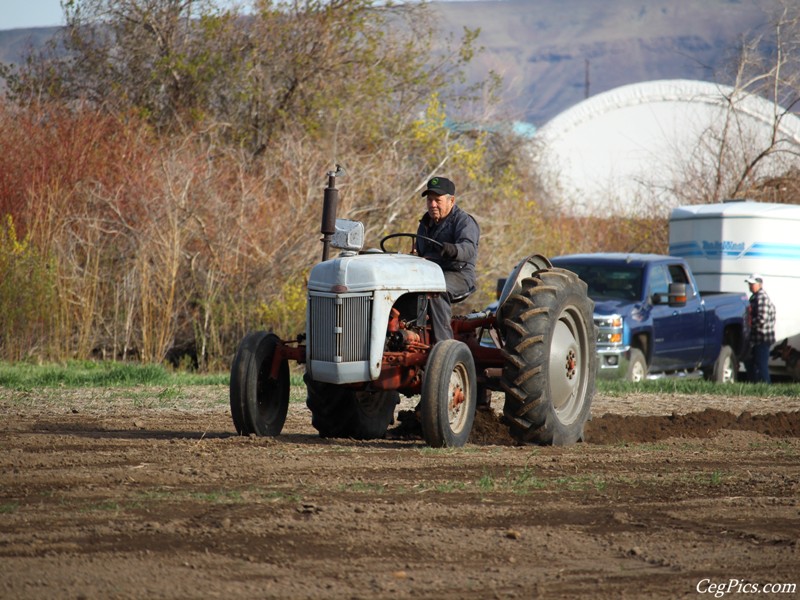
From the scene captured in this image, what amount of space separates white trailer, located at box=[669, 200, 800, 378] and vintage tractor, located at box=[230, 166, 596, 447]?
1117cm

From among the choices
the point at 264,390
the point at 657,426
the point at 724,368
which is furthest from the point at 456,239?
the point at 724,368

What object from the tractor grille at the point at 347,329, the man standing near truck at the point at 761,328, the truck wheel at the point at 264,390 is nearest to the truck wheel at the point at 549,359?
the tractor grille at the point at 347,329

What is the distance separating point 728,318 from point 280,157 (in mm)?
8171

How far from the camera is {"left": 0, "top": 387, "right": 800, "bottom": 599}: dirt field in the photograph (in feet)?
16.5

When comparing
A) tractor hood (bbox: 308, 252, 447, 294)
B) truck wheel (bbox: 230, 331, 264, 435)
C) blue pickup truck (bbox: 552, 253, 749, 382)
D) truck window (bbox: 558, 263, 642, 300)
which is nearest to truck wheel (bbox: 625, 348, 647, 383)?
blue pickup truck (bbox: 552, 253, 749, 382)

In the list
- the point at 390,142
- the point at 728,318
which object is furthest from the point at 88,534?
the point at 390,142

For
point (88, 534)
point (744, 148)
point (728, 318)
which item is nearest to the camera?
point (88, 534)

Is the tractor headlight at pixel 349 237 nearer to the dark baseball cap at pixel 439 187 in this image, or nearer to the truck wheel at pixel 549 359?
the dark baseball cap at pixel 439 187

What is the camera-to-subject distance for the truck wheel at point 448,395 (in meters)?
8.26

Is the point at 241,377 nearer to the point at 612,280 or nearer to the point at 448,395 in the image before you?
the point at 448,395

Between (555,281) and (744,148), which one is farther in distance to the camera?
(744,148)

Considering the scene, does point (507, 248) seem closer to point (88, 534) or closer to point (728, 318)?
point (728, 318)

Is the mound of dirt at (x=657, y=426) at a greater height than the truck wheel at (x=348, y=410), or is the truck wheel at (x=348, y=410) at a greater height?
the truck wheel at (x=348, y=410)

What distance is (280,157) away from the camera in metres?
21.7
